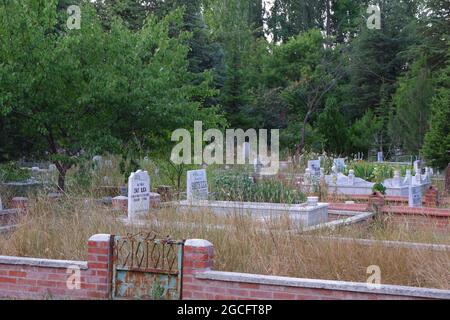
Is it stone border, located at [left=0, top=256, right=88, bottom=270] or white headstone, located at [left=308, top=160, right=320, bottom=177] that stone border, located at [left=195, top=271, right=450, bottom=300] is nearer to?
stone border, located at [left=0, top=256, right=88, bottom=270]

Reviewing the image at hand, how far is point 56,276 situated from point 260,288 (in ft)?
8.15

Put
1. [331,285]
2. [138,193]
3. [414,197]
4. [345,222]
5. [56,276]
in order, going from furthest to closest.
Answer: [414,197]
[138,193]
[345,222]
[56,276]
[331,285]

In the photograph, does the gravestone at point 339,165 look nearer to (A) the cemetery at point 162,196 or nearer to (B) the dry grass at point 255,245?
(A) the cemetery at point 162,196

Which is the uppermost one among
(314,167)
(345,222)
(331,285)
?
(314,167)

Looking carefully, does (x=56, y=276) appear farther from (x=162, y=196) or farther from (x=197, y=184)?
(x=162, y=196)

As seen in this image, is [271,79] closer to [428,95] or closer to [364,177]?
[428,95]

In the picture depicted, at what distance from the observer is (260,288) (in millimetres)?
6422

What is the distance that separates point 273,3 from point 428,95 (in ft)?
91.6

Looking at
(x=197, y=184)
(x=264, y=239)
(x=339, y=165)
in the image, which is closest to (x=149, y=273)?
(x=264, y=239)

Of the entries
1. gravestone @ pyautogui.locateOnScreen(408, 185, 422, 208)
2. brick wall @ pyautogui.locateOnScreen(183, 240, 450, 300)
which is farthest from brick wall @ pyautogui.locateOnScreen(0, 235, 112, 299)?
gravestone @ pyautogui.locateOnScreen(408, 185, 422, 208)

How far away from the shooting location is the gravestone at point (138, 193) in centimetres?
1195

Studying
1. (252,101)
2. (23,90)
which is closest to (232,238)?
(23,90)

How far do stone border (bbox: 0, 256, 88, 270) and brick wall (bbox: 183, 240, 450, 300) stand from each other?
1.30 meters

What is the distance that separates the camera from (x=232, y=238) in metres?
8.12
